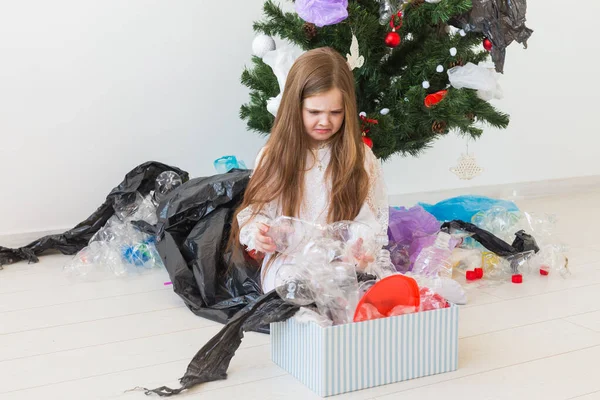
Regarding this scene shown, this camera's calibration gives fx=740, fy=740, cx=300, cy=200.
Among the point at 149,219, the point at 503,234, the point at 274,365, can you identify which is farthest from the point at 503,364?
the point at 149,219

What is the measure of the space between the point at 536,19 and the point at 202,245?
8.04ft

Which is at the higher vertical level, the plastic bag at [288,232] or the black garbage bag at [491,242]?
the plastic bag at [288,232]

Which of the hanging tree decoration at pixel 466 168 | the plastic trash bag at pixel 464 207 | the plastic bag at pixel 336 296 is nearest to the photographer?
the plastic bag at pixel 336 296

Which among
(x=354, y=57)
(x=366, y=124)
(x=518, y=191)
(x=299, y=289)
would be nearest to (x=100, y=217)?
(x=366, y=124)

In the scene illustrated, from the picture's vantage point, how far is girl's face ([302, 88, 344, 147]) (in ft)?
6.23

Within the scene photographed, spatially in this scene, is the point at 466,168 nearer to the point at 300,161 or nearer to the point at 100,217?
the point at 300,161

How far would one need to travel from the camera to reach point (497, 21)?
2.38 m

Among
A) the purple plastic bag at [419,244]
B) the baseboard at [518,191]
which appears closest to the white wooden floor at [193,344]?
the purple plastic bag at [419,244]

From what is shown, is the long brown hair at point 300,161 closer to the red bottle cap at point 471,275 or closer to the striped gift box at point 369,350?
the striped gift box at point 369,350

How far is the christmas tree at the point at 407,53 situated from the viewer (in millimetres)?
2328

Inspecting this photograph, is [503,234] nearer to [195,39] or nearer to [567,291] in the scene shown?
[567,291]

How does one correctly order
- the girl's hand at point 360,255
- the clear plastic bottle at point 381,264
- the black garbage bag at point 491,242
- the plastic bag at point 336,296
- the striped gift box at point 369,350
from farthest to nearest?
the black garbage bag at point 491,242
the clear plastic bottle at point 381,264
the girl's hand at point 360,255
the plastic bag at point 336,296
the striped gift box at point 369,350

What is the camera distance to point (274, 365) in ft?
5.66

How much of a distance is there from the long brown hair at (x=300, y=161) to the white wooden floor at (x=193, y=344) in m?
0.38
